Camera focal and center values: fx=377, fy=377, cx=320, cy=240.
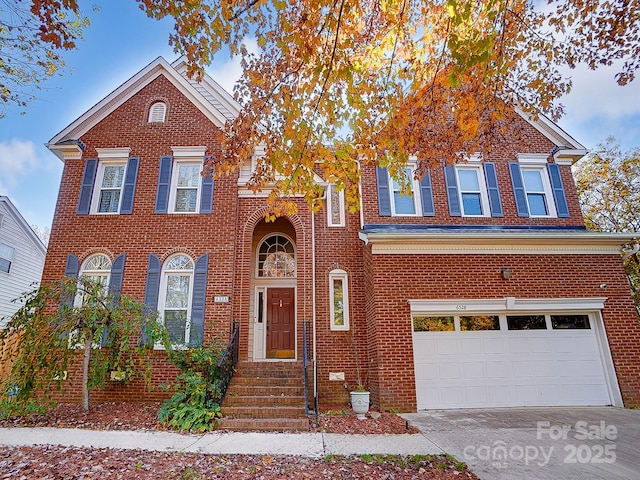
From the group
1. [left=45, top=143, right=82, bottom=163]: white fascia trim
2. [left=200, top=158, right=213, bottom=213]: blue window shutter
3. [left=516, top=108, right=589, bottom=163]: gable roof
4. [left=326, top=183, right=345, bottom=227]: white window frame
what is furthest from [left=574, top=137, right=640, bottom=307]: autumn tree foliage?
[left=45, top=143, right=82, bottom=163]: white fascia trim

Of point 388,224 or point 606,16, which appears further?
point 388,224

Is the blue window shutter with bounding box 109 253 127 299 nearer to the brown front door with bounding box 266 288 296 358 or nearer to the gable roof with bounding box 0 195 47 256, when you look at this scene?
the brown front door with bounding box 266 288 296 358

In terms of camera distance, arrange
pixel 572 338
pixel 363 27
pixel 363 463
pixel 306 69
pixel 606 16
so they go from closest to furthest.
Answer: pixel 363 463 → pixel 606 16 → pixel 306 69 → pixel 363 27 → pixel 572 338

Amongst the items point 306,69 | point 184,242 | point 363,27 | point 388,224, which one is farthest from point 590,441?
point 184,242

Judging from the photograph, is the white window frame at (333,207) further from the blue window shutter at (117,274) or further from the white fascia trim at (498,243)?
the blue window shutter at (117,274)

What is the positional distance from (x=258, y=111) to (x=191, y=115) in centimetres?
576

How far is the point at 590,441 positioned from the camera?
6.12 metres

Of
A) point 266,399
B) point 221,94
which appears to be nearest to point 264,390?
point 266,399

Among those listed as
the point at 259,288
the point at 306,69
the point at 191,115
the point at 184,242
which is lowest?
the point at 259,288

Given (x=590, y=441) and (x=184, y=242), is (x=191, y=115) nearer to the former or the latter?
(x=184, y=242)

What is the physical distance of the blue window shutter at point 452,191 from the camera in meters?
11.2

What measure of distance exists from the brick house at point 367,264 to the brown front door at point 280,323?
0.04 m

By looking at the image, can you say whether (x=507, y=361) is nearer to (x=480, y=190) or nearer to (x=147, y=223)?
(x=480, y=190)

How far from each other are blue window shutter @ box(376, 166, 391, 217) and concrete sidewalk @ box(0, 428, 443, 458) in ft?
20.4
